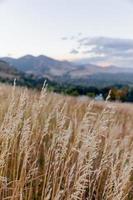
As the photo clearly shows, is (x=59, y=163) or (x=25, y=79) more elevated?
(x=25, y=79)

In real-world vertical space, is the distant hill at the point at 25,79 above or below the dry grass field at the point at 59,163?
above

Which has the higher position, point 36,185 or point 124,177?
point 124,177

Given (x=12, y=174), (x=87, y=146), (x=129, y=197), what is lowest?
(x=129, y=197)

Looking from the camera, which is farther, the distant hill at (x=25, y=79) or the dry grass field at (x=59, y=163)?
the distant hill at (x=25, y=79)

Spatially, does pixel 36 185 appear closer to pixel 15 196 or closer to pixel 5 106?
pixel 15 196

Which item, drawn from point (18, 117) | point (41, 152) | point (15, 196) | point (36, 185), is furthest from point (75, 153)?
point (15, 196)

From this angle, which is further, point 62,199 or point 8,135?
point 62,199

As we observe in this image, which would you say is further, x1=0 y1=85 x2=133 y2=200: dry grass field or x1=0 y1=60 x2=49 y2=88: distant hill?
x1=0 y1=60 x2=49 y2=88: distant hill

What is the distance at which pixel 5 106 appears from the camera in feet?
16.2

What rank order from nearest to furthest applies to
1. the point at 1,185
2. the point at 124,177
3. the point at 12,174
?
the point at 124,177 < the point at 1,185 < the point at 12,174

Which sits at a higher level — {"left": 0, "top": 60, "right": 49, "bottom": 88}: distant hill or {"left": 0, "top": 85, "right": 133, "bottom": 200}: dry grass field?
{"left": 0, "top": 60, "right": 49, "bottom": 88}: distant hill

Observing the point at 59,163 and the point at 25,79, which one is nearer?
the point at 59,163

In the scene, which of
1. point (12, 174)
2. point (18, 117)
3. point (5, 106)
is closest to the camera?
point (18, 117)

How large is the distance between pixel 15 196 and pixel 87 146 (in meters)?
0.48
